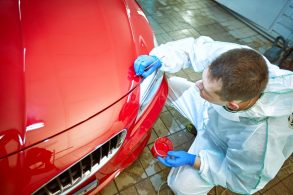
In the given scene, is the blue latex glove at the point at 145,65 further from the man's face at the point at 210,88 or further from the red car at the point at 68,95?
the man's face at the point at 210,88

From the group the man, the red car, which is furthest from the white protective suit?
the red car

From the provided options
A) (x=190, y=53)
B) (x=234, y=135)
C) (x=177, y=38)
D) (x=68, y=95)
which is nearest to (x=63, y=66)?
(x=68, y=95)

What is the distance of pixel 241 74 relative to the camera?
3.42ft

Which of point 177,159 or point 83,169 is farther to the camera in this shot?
point 177,159

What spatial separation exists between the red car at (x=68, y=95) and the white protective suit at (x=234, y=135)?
0.34 m

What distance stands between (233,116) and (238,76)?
13.7 inches

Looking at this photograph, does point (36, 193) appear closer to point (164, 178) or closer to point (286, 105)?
point (164, 178)

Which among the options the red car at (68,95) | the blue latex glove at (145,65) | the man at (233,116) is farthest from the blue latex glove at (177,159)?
the blue latex glove at (145,65)

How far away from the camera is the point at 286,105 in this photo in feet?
3.89

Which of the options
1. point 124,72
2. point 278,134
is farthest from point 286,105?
point 124,72

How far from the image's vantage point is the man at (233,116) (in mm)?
1080

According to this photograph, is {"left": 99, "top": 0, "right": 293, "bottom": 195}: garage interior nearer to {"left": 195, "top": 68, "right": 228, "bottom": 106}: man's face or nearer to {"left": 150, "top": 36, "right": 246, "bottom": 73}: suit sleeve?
{"left": 150, "top": 36, "right": 246, "bottom": 73}: suit sleeve

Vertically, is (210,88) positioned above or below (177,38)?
above

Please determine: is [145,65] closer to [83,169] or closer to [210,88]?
[210,88]
